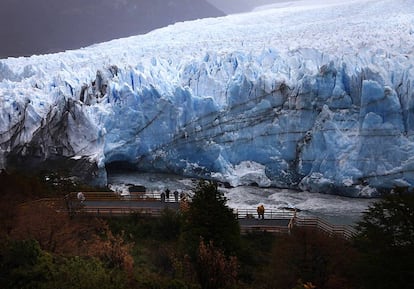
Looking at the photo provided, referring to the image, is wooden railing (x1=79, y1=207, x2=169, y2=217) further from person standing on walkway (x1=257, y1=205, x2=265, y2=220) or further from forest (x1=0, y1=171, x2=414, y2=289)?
person standing on walkway (x1=257, y1=205, x2=265, y2=220)

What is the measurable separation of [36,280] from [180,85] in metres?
14.8

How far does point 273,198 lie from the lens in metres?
16.9

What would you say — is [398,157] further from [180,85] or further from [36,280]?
[36,280]

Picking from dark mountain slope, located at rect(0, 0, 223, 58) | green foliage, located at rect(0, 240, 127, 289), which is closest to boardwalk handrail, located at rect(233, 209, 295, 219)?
green foliage, located at rect(0, 240, 127, 289)

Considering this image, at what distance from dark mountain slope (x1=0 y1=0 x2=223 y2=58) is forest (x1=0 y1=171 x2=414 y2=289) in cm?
1984

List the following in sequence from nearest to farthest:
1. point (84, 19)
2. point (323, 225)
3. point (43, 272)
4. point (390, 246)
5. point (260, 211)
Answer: point (43, 272), point (390, 246), point (323, 225), point (260, 211), point (84, 19)

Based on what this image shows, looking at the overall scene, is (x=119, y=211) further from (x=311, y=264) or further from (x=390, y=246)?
(x=390, y=246)

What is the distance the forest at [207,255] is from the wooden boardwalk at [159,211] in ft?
3.10

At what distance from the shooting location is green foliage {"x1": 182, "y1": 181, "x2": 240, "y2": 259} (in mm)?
8570

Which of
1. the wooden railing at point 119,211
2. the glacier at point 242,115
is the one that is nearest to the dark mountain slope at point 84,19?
the glacier at point 242,115

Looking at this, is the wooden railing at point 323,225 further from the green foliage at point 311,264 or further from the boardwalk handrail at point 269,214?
the green foliage at point 311,264

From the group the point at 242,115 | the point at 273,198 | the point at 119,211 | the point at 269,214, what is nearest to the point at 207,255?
the point at 119,211

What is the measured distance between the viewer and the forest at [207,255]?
19.2ft

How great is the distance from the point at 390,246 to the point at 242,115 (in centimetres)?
1264
